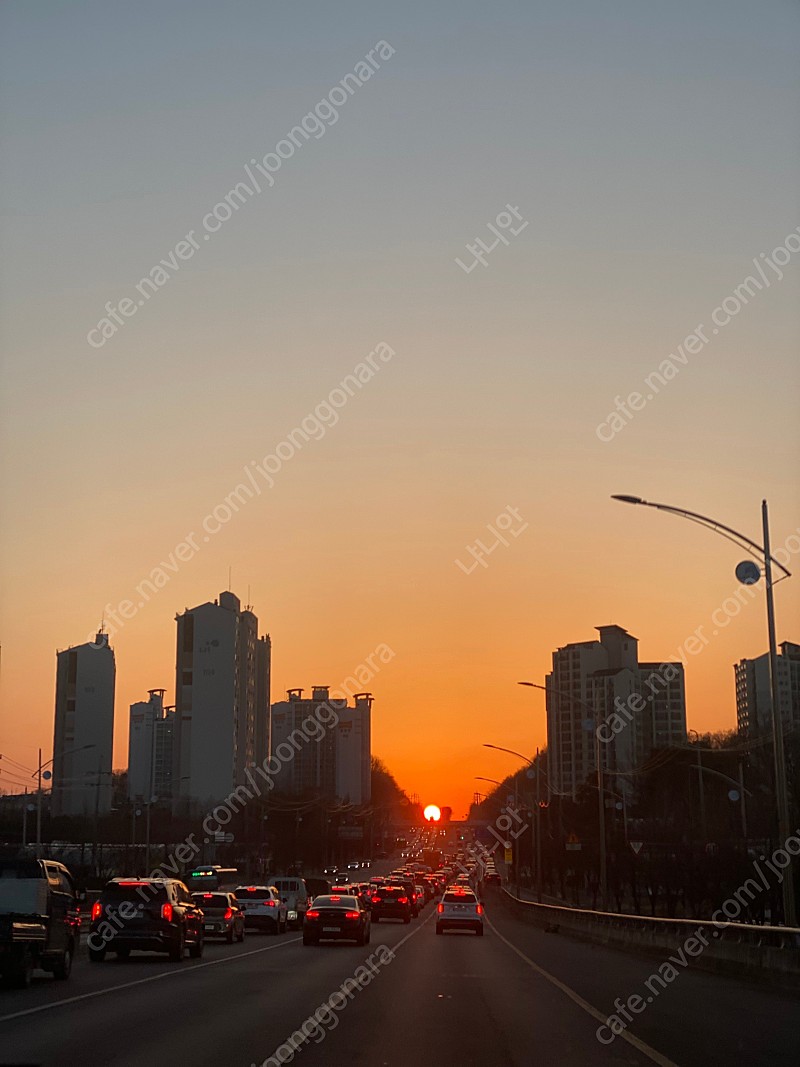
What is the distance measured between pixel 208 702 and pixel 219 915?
122 metres

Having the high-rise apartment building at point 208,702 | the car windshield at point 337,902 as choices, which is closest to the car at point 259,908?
the car windshield at point 337,902

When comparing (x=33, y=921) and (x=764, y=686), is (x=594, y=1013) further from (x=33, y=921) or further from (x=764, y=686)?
(x=764, y=686)

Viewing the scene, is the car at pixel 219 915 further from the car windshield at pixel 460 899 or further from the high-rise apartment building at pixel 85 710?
the high-rise apartment building at pixel 85 710

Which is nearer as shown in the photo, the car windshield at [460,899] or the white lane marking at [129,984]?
the white lane marking at [129,984]

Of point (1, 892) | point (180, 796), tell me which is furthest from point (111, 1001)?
point (180, 796)

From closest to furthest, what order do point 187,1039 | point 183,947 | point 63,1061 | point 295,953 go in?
point 63,1061, point 187,1039, point 183,947, point 295,953

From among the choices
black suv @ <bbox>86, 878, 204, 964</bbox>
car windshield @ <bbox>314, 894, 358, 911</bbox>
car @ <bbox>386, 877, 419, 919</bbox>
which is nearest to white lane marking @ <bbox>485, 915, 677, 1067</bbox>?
car windshield @ <bbox>314, 894, 358, 911</bbox>

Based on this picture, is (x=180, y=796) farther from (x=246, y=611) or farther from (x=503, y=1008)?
(x=503, y=1008)

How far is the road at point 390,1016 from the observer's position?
42.5ft

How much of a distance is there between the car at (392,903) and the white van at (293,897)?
635cm

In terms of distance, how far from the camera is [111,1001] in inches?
730

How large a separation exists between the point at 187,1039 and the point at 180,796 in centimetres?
15083

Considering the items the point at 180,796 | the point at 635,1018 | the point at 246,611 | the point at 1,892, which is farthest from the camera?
the point at 246,611

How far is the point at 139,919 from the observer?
94.3 ft
